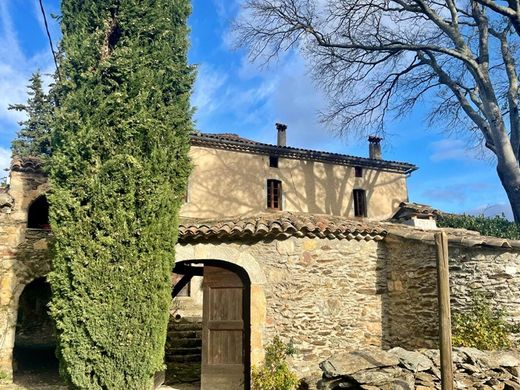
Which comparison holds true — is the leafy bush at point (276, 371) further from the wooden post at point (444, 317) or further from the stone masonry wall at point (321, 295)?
the wooden post at point (444, 317)

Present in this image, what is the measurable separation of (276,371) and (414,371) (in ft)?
7.65

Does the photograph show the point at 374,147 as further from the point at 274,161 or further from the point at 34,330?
the point at 34,330

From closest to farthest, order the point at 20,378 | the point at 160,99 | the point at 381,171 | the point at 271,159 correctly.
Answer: the point at 160,99, the point at 20,378, the point at 271,159, the point at 381,171

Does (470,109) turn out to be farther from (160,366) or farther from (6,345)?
(6,345)

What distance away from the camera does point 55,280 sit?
5.67 metres

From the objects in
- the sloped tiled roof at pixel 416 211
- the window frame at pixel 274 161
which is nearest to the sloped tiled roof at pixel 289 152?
the window frame at pixel 274 161

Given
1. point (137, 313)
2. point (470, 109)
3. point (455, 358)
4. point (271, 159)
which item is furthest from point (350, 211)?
point (137, 313)

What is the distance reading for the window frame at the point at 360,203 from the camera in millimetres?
16484

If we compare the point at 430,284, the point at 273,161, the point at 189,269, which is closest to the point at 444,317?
the point at 430,284

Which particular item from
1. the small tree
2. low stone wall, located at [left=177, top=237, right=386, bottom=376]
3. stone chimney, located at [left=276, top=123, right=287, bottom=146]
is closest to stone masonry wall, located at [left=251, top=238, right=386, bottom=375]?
low stone wall, located at [left=177, top=237, right=386, bottom=376]

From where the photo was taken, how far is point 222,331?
283 inches

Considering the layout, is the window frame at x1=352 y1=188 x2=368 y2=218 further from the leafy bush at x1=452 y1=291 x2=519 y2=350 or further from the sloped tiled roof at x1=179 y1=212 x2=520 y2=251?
the leafy bush at x1=452 y1=291 x2=519 y2=350

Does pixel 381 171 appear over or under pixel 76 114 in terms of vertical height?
over

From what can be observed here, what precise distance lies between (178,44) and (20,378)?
25.8ft
